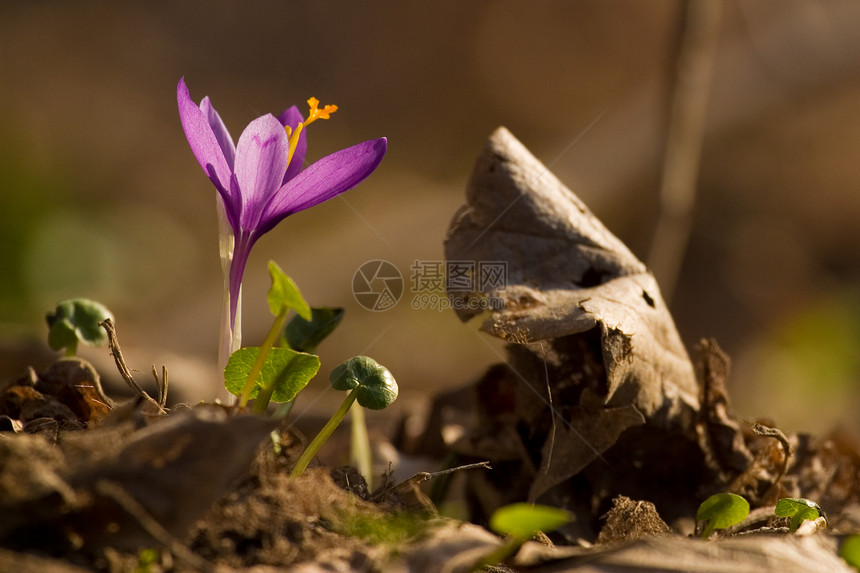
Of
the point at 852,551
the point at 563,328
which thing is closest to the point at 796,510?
the point at 852,551

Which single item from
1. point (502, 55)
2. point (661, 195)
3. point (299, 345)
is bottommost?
point (299, 345)

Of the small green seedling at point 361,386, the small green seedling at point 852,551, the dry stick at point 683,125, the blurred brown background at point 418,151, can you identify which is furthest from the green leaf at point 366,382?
the blurred brown background at point 418,151

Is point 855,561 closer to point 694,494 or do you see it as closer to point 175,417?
point 694,494

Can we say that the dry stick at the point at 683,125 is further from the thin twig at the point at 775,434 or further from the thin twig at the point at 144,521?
the thin twig at the point at 144,521

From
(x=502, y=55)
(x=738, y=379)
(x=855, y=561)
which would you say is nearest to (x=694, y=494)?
(x=855, y=561)

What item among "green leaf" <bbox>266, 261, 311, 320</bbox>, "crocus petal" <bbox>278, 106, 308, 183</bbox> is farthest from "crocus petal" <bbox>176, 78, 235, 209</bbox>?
"green leaf" <bbox>266, 261, 311, 320</bbox>

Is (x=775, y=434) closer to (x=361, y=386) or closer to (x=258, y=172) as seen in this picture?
(x=361, y=386)

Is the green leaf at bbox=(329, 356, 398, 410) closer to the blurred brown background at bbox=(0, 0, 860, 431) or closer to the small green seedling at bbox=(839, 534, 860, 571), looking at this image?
the small green seedling at bbox=(839, 534, 860, 571)

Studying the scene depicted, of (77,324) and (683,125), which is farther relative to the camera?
(683,125)
